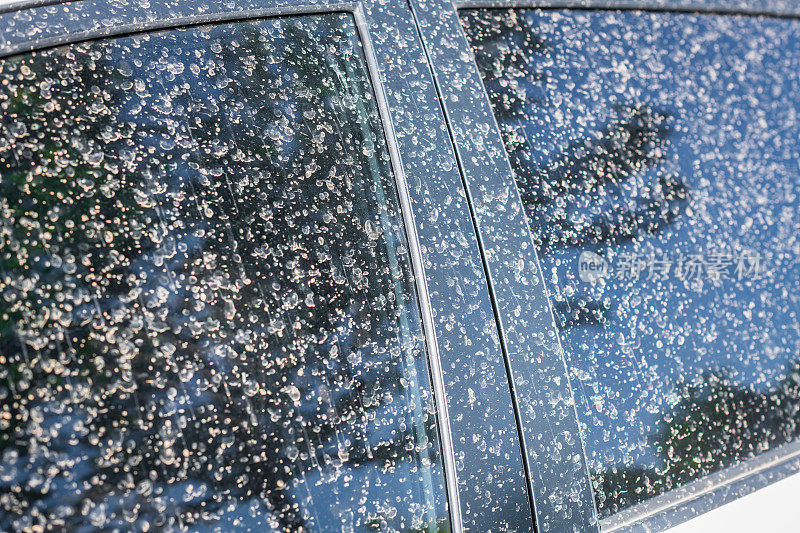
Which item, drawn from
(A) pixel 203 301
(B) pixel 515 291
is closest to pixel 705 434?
(B) pixel 515 291

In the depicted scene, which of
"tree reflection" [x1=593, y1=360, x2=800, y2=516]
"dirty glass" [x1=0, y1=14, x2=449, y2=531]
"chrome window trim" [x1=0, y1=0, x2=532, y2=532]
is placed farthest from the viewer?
"tree reflection" [x1=593, y1=360, x2=800, y2=516]

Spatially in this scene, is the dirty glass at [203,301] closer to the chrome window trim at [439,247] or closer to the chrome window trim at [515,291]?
the chrome window trim at [439,247]

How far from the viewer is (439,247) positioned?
128 centimetres

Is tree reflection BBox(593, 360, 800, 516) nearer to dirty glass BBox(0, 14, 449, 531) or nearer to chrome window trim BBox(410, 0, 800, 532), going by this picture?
chrome window trim BBox(410, 0, 800, 532)

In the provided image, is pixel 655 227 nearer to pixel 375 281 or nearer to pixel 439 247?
pixel 439 247

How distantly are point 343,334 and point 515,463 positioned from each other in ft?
1.25

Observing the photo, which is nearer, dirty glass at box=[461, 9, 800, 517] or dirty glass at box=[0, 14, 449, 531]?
dirty glass at box=[0, 14, 449, 531]

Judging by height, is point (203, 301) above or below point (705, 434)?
above

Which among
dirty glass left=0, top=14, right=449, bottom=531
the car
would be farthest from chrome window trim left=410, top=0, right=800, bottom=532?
dirty glass left=0, top=14, right=449, bottom=531

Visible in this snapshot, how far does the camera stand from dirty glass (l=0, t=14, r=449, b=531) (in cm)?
99

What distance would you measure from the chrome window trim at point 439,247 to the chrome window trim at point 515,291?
28mm

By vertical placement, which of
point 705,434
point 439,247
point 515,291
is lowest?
point 705,434

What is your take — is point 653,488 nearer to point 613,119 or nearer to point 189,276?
point 613,119

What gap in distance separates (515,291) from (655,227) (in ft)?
1.43
